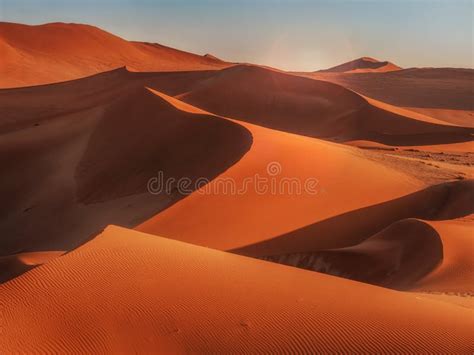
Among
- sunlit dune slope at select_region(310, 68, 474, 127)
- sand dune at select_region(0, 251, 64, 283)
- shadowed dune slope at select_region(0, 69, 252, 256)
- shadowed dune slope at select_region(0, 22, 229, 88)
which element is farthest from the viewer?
shadowed dune slope at select_region(0, 22, 229, 88)

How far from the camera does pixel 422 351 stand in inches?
132

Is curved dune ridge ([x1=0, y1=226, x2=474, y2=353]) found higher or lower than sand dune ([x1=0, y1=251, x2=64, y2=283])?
higher

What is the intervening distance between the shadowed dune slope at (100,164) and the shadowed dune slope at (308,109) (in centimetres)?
978

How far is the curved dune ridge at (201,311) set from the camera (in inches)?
132

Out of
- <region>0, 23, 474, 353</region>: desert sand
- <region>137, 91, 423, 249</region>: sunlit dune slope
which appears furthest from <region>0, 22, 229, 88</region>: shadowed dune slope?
<region>137, 91, 423, 249</region>: sunlit dune slope

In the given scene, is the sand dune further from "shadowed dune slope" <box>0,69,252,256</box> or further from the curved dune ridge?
the curved dune ridge

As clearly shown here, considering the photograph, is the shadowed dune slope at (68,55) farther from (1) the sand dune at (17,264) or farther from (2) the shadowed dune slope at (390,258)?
(2) the shadowed dune slope at (390,258)

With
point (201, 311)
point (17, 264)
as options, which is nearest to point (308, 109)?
point (17, 264)

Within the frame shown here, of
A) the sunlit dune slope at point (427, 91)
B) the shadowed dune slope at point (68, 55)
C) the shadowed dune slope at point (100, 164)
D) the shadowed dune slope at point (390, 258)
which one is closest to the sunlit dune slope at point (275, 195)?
the shadowed dune slope at point (100, 164)

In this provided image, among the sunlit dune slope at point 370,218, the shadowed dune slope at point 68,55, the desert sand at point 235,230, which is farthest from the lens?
the shadowed dune slope at point 68,55

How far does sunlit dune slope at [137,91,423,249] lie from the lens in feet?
28.9

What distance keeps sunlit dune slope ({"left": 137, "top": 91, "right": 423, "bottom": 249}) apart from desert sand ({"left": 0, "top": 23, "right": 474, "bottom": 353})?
0.13 ft

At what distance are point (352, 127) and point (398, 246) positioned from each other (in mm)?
16323

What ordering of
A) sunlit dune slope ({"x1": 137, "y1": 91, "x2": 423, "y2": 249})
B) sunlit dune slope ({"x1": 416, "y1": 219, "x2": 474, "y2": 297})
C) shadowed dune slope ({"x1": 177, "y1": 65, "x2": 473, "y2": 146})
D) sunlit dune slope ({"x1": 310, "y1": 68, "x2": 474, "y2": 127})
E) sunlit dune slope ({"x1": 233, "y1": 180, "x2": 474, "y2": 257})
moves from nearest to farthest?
sunlit dune slope ({"x1": 416, "y1": 219, "x2": 474, "y2": 297}), sunlit dune slope ({"x1": 233, "y1": 180, "x2": 474, "y2": 257}), sunlit dune slope ({"x1": 137, "y1": 91, "x2": 423, "y2": 249}), shadowed dune slope ({"x1": 177, "y1": 65, "x2": 473, "y2": 146}), sunlit dune slope ({"x1": 310, "y1": 68, "x2": 474, "y2": 127})
